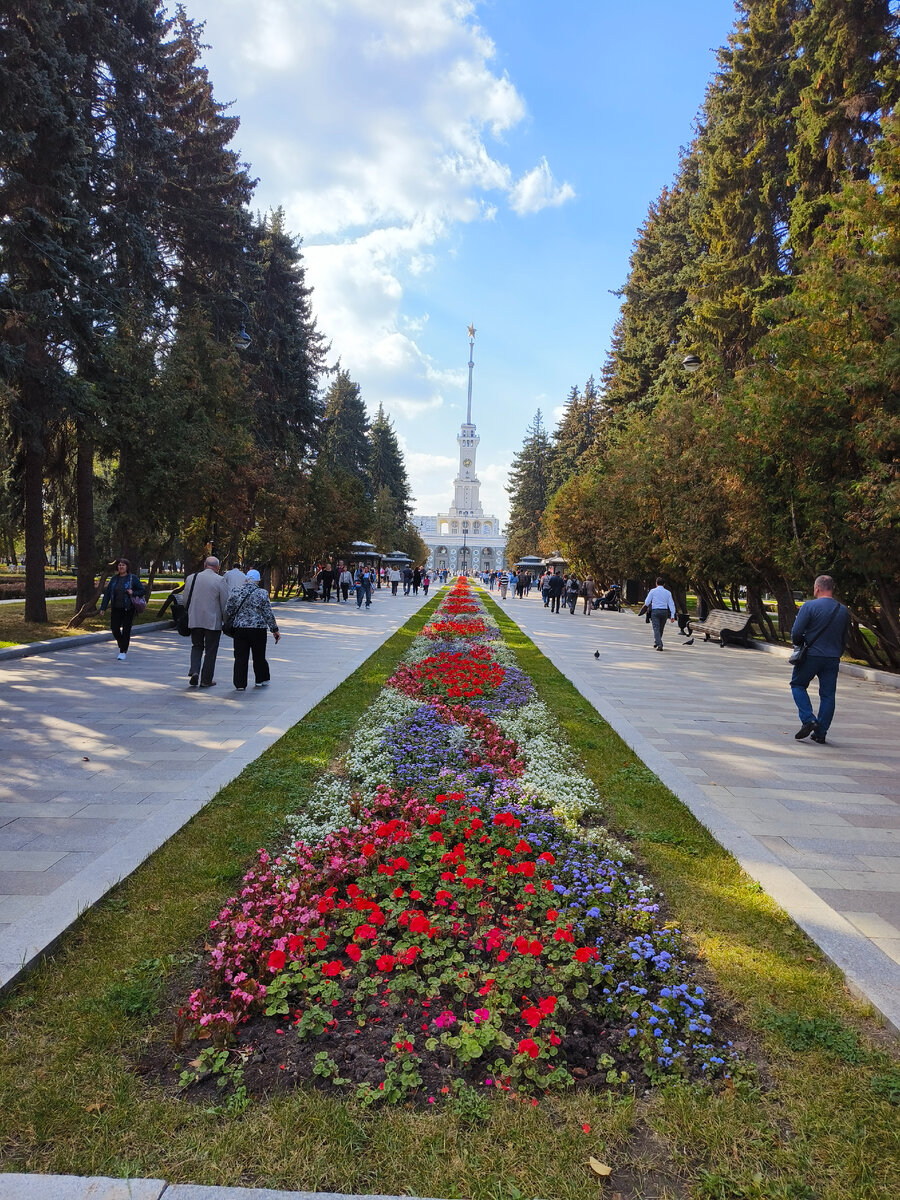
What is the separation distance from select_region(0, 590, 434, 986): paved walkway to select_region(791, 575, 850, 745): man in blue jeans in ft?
18.3

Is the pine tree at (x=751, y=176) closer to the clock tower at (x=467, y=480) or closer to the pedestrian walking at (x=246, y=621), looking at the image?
the pedestrian walking at (x=246, y=621)

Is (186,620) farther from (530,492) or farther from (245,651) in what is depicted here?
(530,492)

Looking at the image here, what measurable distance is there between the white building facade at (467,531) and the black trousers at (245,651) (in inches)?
4582

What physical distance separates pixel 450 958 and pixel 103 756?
4.32m

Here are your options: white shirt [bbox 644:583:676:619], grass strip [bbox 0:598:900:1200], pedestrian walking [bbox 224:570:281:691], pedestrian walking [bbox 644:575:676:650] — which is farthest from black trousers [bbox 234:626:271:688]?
white shirt [bbox 644:583:676:619]

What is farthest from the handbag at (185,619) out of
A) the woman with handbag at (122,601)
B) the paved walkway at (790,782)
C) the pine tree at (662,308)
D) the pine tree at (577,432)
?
the pine tree at (577,432)

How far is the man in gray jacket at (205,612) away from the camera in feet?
31.2

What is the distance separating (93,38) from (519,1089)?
19.7 meters

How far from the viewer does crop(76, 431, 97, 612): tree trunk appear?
1655cm

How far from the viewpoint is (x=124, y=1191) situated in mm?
2074

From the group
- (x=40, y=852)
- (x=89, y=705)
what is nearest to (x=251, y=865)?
(x=40, y=852)

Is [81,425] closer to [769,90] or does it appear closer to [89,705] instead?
[89,705]

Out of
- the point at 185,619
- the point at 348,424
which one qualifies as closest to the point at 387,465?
the point at 348,424

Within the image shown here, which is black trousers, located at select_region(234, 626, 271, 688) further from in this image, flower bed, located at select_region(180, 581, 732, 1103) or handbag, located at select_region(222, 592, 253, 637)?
flower bed, located at select_region(180, 581, 732, 1103)
